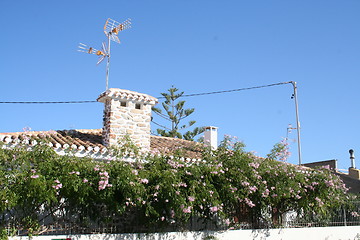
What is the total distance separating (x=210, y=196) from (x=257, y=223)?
330 cm

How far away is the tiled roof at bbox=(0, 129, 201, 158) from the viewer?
10695mm

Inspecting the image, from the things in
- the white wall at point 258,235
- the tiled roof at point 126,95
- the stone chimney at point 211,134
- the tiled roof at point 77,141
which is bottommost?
the white wall at point 258,235

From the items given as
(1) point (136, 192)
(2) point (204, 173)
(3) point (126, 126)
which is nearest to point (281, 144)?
(2) point (204, 173)

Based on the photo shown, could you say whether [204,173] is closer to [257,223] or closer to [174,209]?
[174,209]

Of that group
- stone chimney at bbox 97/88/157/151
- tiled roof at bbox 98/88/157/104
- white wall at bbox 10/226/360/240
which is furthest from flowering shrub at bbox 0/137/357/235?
tiled roof at bbox 98/88/157/104

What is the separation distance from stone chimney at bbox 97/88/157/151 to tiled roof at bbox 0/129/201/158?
518 millimetres

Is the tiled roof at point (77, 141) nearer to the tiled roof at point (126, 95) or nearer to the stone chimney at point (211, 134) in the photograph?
the stone chimney at point (211, 134)

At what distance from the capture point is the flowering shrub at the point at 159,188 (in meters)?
8.98

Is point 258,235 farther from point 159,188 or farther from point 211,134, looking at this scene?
point 211,134

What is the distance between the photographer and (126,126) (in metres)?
14.3

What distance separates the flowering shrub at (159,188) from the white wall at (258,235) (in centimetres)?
31

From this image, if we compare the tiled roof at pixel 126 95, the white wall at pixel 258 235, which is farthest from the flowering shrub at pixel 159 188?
the tiled roof at pixel 126 95

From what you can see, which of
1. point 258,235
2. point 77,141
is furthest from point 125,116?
point 258,235

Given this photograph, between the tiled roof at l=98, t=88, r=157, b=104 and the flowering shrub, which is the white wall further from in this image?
the tiled roof at l=98, t=88, r=157, b=104
